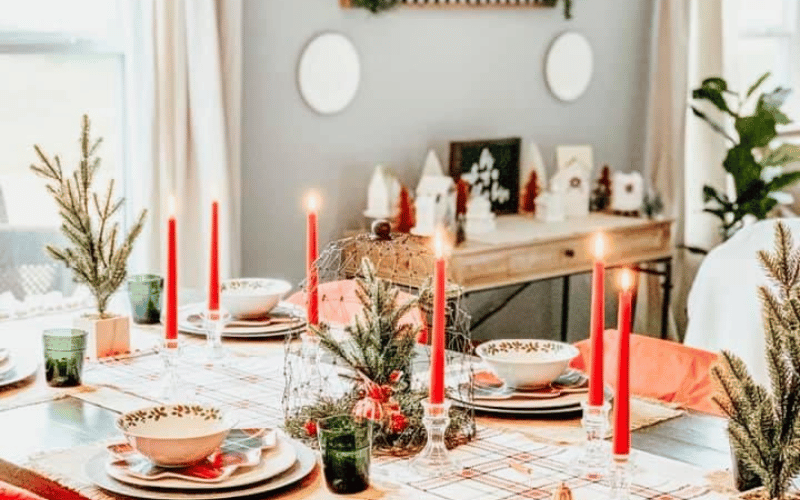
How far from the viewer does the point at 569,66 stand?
5496mm

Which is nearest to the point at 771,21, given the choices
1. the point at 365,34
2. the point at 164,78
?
the point at 365,34

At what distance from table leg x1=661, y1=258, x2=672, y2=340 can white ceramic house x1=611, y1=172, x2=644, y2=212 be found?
0.25 meters

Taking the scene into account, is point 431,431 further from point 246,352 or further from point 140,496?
point 246,352

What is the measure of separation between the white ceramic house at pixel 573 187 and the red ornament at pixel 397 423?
123 inches

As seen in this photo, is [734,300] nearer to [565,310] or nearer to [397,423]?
[565,310]

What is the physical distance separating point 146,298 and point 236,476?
1102 millimetres

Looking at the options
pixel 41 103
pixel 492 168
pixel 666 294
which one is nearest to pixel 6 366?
pixel 41 103

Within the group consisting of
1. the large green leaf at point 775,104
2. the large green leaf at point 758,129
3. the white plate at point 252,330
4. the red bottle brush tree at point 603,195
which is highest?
the large green leaf at point 775,104

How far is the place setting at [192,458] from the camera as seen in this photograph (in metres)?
1.90

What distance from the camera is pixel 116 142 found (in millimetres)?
4230

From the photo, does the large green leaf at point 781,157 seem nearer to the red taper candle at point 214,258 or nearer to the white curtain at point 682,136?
the white curtain at point 682,136

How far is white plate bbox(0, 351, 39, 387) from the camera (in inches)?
97.8

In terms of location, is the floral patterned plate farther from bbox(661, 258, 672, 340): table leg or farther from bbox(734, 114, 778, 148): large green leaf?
bbox(734, 114, 778, 148): large green leaf

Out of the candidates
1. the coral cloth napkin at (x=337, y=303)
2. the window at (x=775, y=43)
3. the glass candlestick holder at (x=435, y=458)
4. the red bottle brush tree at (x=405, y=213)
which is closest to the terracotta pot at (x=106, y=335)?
the coral cloth napkin at (x=337, y=303)
